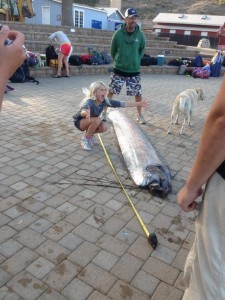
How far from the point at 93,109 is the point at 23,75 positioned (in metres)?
6.11

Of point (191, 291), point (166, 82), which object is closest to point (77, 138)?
point (191, 291)

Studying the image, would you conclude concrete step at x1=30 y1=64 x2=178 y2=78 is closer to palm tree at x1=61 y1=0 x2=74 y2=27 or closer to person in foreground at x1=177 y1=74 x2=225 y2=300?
palm tree at x1=61 y1=0 x2=74 y2=27

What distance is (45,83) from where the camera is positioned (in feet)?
35.7

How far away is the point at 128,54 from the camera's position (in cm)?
647

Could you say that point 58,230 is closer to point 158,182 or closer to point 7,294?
point 7,294

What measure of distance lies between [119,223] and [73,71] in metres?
10.6

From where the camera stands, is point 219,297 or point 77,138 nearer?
point 219,297

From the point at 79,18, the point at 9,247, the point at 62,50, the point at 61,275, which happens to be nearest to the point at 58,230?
the point at 9,247

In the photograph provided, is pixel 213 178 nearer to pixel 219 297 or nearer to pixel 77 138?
pixel 219 297

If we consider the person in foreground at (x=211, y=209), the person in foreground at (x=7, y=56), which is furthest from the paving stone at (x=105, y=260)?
the person in foreground at (x=7, y=56)

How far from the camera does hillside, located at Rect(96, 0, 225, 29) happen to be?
56084 mm

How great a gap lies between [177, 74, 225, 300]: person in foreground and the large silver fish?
2.37 meters

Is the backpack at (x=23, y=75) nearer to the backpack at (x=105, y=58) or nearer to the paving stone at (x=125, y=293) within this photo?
the backpack at (x=105, y=58)

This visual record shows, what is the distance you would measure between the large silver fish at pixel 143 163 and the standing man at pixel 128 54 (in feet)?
5.21
